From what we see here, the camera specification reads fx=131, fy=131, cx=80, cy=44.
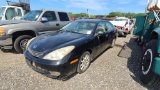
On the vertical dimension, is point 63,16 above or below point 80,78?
above

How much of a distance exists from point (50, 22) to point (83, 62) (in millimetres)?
2979

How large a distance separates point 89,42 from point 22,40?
281 centimetres

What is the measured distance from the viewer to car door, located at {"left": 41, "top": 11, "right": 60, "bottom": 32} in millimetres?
5551

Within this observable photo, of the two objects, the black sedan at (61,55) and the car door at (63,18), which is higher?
the car door at (63,18)

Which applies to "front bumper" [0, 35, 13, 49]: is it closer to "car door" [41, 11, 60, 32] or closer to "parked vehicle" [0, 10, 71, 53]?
"parked vehicle" [0, 10, 71, 53]

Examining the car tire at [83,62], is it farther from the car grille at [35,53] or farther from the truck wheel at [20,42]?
the truck wheel at [20,42]

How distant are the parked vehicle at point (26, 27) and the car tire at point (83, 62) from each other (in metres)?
2.61

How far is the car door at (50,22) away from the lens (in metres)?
5.55

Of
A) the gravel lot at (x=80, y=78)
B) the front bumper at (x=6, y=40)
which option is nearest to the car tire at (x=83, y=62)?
the gravel lot at (x=80, y=78)

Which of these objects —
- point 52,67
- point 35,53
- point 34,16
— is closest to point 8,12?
point 34,16

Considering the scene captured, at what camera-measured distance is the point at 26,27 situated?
16.3 feet

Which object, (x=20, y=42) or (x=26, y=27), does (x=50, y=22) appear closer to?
(x=26, y=27)

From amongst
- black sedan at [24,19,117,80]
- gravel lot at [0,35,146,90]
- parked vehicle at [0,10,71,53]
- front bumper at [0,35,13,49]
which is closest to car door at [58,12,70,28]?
parked vehicle at [0,10,71,53]

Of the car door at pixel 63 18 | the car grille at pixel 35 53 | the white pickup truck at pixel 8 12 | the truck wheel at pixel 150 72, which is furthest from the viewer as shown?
the white pickup truck at pixel 8 12
